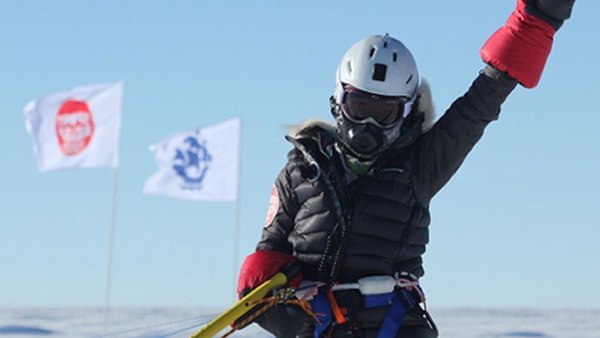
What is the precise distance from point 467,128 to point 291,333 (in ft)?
3.86

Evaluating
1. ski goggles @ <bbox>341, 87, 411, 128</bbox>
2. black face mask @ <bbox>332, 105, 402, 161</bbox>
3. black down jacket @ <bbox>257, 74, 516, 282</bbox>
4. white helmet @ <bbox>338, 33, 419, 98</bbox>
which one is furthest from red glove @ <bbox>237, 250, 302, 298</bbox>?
white helmet @ <bbox>338, 33, 419, 98</bbox>

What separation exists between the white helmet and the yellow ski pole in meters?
0.86

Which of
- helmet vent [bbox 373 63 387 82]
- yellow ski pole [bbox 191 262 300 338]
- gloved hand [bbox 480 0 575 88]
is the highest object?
gloved hand [bbox 480 0 575 88]

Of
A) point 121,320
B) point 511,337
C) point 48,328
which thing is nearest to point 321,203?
point 511,337

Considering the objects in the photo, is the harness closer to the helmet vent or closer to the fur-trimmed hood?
the fur-trimmed hood

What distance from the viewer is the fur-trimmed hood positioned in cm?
615

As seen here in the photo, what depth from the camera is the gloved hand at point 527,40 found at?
19.0ft

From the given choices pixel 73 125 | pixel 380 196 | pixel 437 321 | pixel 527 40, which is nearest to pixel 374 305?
pixel 380 196

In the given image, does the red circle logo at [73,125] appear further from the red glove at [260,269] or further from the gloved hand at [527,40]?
the gloved hand at [527,40]

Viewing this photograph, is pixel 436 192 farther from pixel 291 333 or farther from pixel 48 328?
pixel 48 328

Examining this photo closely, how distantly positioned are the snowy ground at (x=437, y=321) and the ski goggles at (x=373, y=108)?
6869 mm

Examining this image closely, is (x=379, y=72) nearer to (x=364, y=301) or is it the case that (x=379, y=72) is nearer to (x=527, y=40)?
(x=527, y=40)

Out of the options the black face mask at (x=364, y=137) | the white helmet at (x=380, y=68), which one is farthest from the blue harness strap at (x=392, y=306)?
the white helmet at (x=380, y=68)

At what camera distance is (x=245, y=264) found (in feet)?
19.8
